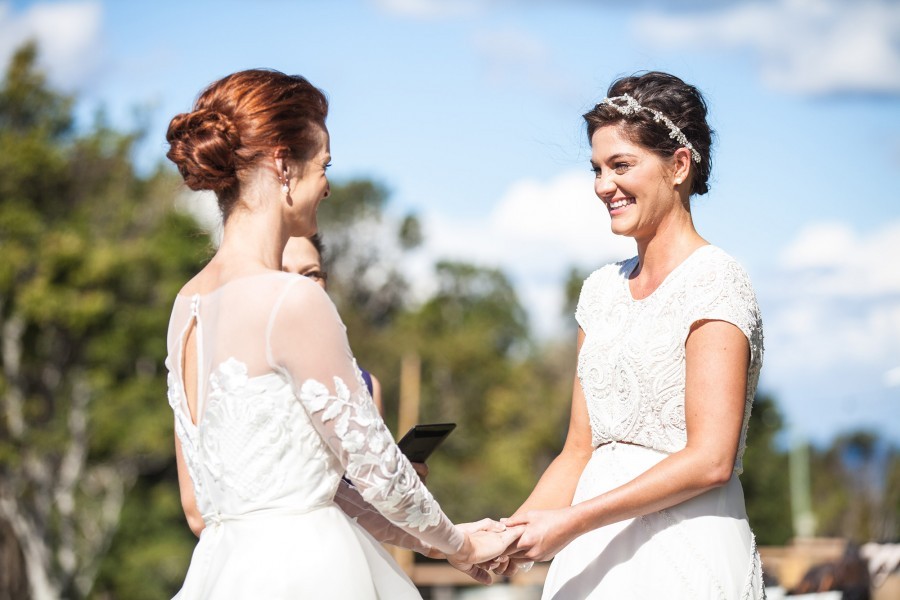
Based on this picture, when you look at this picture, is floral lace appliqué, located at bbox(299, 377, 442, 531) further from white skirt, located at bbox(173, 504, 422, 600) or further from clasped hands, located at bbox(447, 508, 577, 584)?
clasped hands, located at bbox(447, 508, 577, 584)

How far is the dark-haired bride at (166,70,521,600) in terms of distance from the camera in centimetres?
301

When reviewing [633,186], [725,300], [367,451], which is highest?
[633,186]

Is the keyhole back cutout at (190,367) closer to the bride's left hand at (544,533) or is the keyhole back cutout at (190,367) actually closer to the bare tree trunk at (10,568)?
the bride's left hand at (544,533)

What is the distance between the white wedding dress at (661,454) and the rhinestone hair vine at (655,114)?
0.37 metres

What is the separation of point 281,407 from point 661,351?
1267 mm

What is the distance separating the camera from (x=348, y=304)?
55.7 metres

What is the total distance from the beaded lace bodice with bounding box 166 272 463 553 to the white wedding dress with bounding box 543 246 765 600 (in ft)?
2.84

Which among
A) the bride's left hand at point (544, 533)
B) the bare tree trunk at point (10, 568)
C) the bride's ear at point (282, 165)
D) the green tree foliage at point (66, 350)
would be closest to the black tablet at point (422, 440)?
the bride's left hand at point (544, 533)

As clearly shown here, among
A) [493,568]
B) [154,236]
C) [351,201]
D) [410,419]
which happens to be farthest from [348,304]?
[493,568]

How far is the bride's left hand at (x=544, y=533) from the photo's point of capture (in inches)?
143

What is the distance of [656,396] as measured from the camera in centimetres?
363

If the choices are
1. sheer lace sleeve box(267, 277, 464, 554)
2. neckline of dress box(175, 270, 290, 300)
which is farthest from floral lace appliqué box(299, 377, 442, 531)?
neckline of dress box(175, 270, 290, 300)

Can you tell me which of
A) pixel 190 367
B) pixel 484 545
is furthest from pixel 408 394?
pixel 190 367

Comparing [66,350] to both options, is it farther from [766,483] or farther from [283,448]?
→ [283,448]
